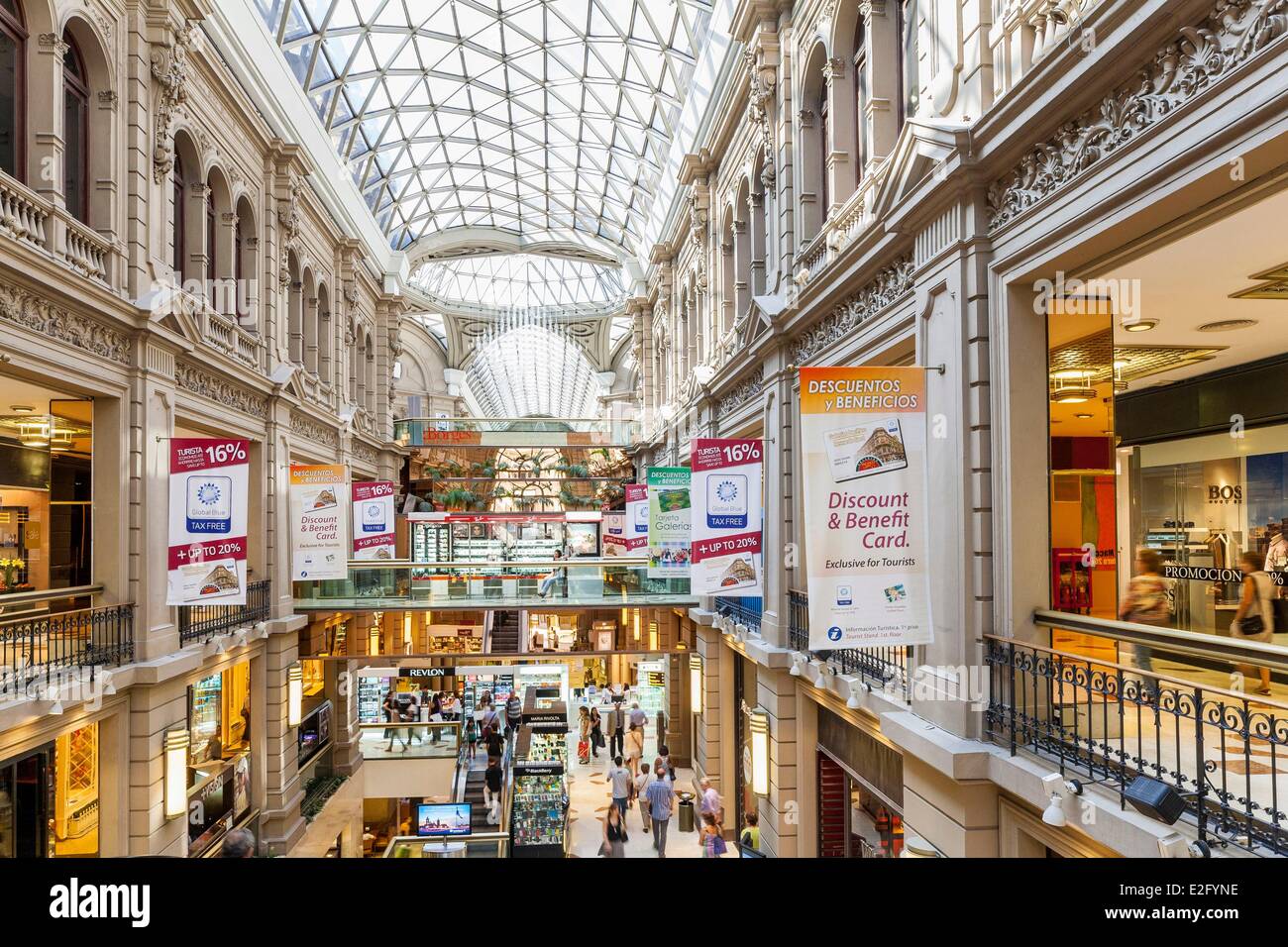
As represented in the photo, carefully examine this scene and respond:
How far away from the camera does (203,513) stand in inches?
419

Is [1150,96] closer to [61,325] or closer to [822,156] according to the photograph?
[822,156]

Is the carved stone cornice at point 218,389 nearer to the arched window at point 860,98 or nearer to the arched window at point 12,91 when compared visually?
the arched window at point 12,91

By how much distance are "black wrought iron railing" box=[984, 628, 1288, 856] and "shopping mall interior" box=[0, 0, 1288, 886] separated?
2.2 inches

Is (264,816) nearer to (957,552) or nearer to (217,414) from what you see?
(217,414)

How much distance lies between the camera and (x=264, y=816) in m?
15.6

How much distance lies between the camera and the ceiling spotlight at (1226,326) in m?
8.12

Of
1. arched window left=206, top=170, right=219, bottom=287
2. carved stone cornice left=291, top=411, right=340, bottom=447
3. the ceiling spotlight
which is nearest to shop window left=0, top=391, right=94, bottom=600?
arched window left=206, top=170, right=219, bottom=287

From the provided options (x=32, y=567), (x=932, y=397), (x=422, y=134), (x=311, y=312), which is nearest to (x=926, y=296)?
(x=932, y=397)

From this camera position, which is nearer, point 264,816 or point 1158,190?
point 1158,190

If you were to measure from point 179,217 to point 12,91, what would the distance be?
13.8ft

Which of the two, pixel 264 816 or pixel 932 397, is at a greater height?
pixel 932 397

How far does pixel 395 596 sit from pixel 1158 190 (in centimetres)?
1690

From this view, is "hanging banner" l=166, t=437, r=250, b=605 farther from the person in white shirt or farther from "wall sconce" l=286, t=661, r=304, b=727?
the person in white shirt

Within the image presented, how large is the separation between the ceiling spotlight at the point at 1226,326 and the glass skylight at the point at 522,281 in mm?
35952
